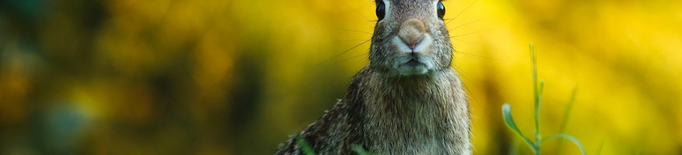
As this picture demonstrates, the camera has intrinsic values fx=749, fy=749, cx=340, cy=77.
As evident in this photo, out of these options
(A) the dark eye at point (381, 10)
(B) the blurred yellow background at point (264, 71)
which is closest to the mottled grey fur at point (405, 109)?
(A) the dark eye at point (381, 10)

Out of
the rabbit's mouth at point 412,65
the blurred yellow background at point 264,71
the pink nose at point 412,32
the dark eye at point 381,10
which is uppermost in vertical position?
the dark eye at point 381,10

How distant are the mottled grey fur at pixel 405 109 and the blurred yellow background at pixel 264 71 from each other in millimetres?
1147

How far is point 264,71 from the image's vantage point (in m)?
4.48

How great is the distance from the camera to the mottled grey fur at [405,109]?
2756mm

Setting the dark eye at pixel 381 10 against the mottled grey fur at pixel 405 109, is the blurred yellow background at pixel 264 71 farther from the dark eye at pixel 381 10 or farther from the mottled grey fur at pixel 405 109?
the dark eye at pixel 381 10

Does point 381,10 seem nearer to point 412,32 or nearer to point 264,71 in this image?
point 412,32

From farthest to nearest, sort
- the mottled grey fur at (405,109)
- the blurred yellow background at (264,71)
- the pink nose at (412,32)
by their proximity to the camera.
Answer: the blurred yellow background at (264,71)
the mottled grey fur at (405,109)
the pink nose at (412,32)

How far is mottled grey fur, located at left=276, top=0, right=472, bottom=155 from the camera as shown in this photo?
2756 mm

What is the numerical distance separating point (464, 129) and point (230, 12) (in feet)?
6.40

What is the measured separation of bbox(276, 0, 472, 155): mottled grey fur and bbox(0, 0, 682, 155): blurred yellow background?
1147 mm

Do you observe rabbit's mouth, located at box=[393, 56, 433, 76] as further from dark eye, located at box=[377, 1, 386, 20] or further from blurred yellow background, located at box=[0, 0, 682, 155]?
blurred yellow background, located at box=[0, 0, 682, 155]

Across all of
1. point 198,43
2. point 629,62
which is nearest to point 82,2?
point 198,43

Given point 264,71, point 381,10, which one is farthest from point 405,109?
point 264,71

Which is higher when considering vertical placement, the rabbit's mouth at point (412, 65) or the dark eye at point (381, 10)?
the dark eye at point (381, 10)
